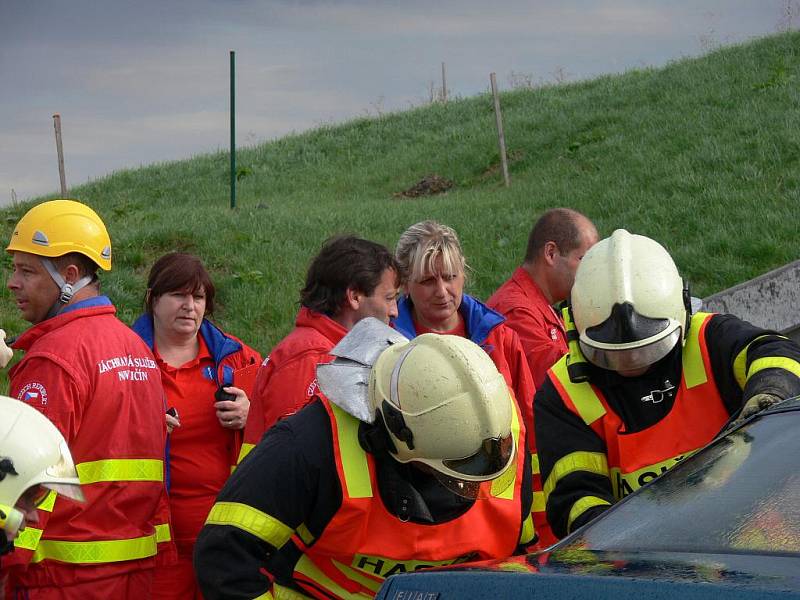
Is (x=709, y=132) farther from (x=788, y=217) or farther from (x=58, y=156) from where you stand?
(x=58, y=156)

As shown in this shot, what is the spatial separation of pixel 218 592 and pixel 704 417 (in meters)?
1.56

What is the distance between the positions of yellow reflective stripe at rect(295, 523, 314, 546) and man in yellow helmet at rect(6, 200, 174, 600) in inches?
45.2

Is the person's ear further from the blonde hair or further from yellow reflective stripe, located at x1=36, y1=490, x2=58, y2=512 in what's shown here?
yellow reflective stripe, located at x1=36, y1=490, x2=58, y2=512

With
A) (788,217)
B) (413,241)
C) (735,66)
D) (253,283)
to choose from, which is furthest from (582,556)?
(735,66)

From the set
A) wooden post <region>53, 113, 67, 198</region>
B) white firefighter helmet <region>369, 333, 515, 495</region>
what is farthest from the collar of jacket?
wooden post <region>53, 113, 67, 198</region>

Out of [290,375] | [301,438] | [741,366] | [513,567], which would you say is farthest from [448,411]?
[290,375]

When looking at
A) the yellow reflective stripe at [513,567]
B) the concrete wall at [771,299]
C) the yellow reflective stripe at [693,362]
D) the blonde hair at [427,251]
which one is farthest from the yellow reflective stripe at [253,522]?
the concrete wall at [771,299]

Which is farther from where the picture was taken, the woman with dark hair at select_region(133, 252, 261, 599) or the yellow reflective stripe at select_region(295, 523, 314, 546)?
the woman with dark hair at select_region(133, 252, 261, 599)

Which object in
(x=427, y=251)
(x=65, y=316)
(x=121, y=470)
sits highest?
(x=427, y=251)

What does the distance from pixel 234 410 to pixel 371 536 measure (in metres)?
1.72

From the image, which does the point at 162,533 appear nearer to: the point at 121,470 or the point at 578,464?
the point at 121,470

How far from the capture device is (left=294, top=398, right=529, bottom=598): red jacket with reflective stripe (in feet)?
9.91

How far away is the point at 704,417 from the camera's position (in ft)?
11.2

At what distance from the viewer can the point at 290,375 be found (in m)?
4.05
